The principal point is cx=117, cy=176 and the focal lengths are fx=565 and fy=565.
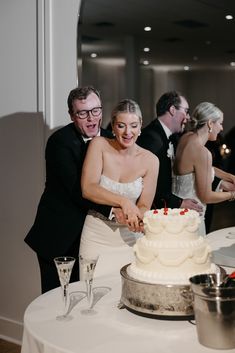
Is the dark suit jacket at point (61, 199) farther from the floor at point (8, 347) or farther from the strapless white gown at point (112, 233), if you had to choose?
the floor at point (8, 347)

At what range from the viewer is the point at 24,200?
13.2 ft

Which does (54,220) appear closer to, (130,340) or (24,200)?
(24,200)

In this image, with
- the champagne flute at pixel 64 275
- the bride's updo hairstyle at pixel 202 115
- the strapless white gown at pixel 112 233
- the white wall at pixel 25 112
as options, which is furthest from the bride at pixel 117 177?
the champagne flute at pixel 64 275

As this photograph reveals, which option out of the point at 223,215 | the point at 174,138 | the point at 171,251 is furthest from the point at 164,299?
the point at 174,138

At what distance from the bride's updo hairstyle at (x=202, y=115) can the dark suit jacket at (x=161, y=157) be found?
0.62ft

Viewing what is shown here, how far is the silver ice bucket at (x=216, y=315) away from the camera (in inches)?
63.7

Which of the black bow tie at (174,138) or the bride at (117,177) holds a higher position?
the black bow tie at (174,138)

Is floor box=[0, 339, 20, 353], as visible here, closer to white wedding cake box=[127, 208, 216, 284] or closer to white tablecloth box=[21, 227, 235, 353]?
white tablecloth box=[21, 227, 235, 353]

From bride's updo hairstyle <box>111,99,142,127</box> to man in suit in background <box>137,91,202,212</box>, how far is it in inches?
4.5

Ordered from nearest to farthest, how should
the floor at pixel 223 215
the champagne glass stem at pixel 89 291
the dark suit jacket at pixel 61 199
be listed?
the champagne glass stem at pixel 89 291, the floor at pixel 223 215, the dark suit jacket at pixel 61 199

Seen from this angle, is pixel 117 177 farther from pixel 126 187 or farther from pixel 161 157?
pixel 161 157

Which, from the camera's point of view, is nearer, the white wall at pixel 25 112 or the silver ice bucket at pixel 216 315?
the silver ice bucket at pixel 216 315

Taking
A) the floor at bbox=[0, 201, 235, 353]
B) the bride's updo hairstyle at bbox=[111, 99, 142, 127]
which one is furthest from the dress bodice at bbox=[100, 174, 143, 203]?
the floor at bbox=[0, 201, 235, 353]

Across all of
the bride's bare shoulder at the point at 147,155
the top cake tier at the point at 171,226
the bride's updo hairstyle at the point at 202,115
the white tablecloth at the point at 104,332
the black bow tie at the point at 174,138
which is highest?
the bride's updo hairstyle at the point at 202,115
